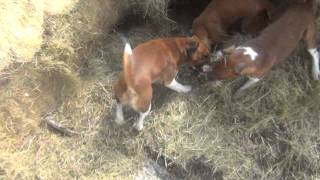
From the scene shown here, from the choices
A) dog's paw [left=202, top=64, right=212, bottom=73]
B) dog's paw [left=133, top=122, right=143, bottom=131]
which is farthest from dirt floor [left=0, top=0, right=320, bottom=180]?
dog's paw [left=202, top=64, right=212, bottom=73]

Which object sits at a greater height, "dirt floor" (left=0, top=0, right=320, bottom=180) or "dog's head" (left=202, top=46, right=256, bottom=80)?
"dog's head" (left=202, top=46, right=256, bottom=80)

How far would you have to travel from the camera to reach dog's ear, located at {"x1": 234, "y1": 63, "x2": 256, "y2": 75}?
4.74 m

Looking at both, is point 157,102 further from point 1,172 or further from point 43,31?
point 1,172

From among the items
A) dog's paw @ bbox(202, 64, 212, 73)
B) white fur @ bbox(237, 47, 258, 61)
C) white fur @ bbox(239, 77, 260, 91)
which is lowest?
white fur @ bbox(239, 77, 260, 91)

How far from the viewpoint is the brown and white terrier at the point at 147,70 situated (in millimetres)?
4547

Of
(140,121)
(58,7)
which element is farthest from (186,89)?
(58,7)

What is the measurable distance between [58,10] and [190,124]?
4.96 ft

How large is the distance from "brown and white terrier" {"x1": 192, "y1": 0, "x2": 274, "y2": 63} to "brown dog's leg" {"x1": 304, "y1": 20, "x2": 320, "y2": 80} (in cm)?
44

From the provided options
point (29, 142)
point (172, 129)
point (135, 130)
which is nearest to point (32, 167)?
point (29, 142)

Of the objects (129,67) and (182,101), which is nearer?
(129,67)

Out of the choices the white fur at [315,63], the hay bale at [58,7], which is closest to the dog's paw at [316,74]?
the white fur at [315,63]

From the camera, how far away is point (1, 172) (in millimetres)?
5094

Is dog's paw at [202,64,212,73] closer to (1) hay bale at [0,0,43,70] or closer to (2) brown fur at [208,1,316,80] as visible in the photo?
(2) brown fur at [208,1,316,80]

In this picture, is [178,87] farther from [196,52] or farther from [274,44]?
[274,44]
